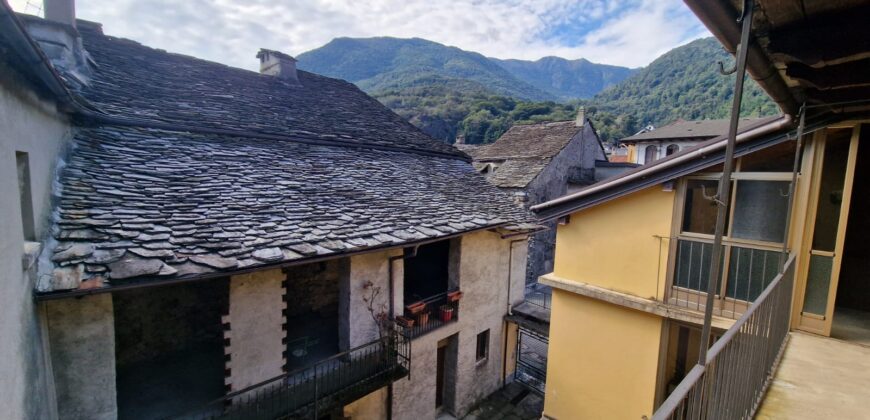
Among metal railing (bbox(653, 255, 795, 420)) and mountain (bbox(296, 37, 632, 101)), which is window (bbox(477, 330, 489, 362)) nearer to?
metal railing (bbox(653, 255, 795, 420))

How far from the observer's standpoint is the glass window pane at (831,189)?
4.29 m

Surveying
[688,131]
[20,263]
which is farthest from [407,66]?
[20,263]

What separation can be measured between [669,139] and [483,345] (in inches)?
1205

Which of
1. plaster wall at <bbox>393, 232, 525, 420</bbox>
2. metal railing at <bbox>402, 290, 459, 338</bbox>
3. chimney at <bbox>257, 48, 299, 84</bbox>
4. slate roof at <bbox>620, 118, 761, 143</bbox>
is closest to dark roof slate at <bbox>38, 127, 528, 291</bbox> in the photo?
plaster wall at <bbox>393, 232, 525, 420</bbox>

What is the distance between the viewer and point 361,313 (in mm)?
6867

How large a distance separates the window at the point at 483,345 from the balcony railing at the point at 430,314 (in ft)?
5.48

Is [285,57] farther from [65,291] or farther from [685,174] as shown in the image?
[685,174]

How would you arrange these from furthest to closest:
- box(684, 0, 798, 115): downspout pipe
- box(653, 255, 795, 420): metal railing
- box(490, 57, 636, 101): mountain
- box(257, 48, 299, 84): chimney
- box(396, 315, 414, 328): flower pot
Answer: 1. box(490, 57, 636, 101): mountain
2. box(257, 48, 299, 84): chimney
3. box(396, 315, 414, 328): flower pot
4. box(653, 255, 795, 420): metal railing
5. box(684, 0, 798, 115): downspout pipe

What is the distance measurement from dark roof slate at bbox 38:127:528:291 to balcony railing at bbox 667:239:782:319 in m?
3.62

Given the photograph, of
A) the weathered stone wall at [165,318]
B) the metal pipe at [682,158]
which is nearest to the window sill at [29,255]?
the weathered stone wall at [165,318]

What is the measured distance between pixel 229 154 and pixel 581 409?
8.13m

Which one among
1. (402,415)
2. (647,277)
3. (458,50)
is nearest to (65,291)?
(402,415)

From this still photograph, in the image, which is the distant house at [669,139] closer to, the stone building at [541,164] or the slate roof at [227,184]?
the stone building at [541,164]

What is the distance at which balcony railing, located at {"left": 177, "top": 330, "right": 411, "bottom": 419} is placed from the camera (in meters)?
5.34
